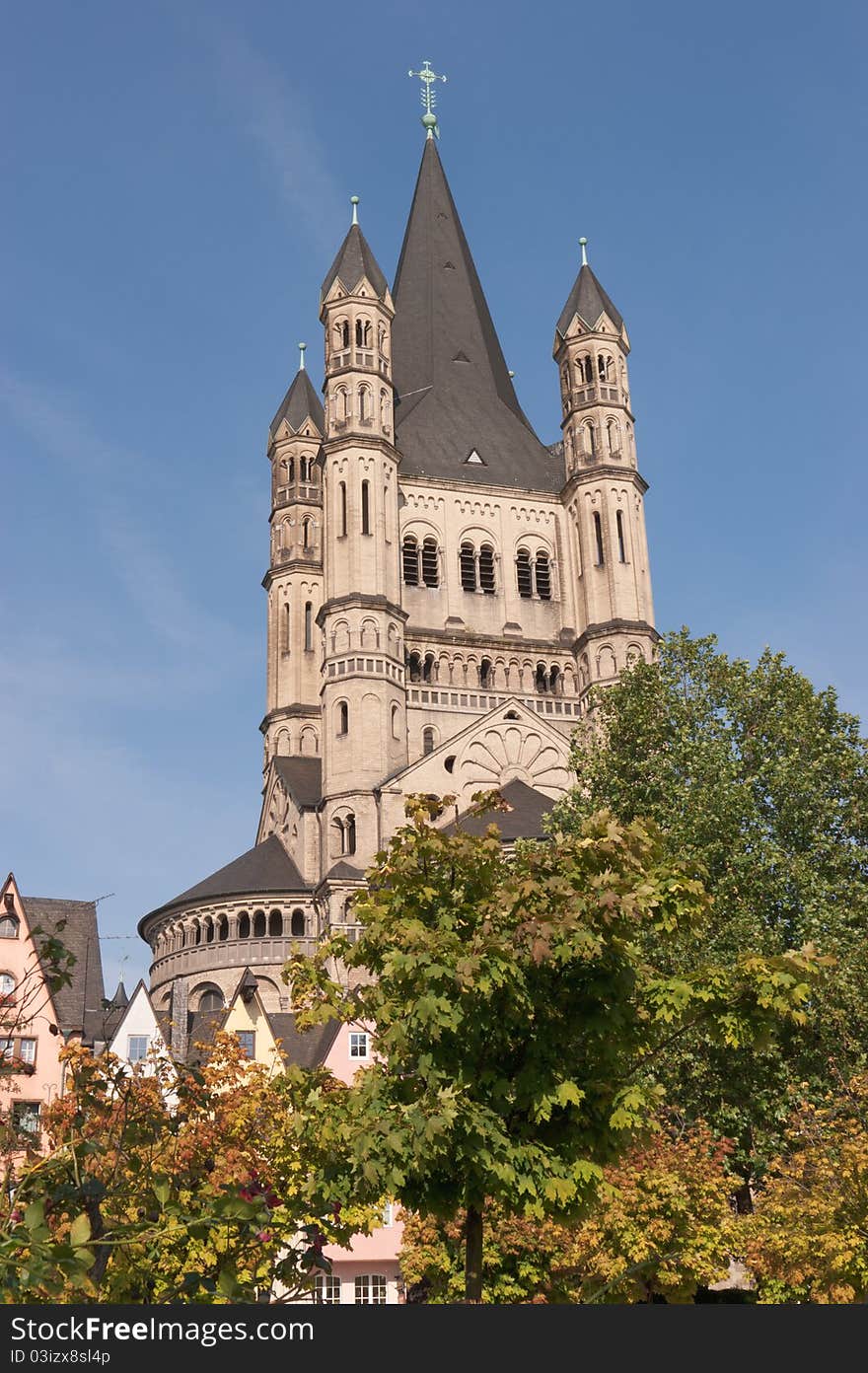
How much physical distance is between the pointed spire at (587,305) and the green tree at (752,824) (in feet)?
97.8

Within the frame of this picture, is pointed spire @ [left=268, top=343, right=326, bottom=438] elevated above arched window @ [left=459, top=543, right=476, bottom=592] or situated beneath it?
elevated above

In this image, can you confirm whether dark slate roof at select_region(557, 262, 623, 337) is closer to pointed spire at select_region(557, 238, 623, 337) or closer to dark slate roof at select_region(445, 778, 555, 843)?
pointed spire at select_region(557, 238, 623, 337)

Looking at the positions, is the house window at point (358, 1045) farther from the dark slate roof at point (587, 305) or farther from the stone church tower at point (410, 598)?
the dark slate roof at point (587, 305)

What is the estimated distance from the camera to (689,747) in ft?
116

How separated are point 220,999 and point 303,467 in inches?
1141

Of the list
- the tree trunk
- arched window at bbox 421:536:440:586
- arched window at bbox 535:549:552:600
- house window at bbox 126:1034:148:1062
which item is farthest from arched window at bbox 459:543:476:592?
the tree trunk

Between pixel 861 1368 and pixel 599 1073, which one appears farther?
pixel 599 1073

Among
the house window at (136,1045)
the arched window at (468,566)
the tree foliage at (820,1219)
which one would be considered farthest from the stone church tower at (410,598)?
the tree foliage at (820,1219)

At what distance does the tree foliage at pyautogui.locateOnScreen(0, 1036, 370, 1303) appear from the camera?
738 centimetres

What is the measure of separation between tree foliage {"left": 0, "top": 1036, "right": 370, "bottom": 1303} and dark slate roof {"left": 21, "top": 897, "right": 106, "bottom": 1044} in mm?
21693

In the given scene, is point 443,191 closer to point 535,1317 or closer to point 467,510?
point 467,510

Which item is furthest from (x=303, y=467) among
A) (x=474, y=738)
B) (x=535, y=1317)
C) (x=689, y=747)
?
(x=535, y=1317)

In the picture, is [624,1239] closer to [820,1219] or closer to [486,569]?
[820,1219]

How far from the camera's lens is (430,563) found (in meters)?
62.7
